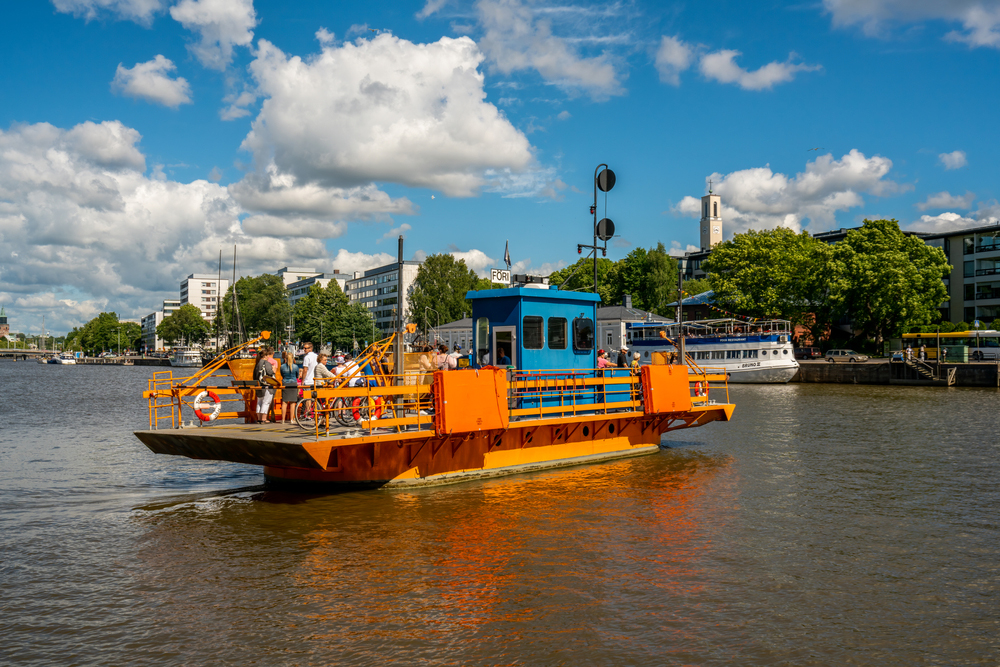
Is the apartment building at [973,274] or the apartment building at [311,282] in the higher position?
the apartment building at [311,282]

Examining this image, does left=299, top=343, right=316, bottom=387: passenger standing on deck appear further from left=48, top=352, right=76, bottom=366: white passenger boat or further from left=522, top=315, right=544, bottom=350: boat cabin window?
left=48, top=352, right=76, bottom=366: white passenger boat

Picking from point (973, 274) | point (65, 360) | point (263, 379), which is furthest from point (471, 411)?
point (65, 360)

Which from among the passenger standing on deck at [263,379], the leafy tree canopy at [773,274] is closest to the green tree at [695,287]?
the leafy tree canopy at [773,274]

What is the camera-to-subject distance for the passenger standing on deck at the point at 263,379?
14.8 metres

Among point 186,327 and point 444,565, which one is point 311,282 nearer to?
point 186,327

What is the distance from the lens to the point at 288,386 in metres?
13.0

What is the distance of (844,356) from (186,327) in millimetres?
152547

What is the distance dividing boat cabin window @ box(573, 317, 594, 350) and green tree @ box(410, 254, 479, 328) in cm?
8910

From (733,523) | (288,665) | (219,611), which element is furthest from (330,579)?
(733,523)

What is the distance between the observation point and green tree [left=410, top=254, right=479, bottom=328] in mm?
107125

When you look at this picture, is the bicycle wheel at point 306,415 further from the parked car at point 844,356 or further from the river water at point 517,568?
the parked car at point 844,356

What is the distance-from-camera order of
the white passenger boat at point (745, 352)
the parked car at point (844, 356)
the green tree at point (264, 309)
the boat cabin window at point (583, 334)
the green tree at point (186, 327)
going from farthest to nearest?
the green tree at point (186, 327)
the green tree at point (264, 309)
the parked car at point (844, 356)
the white passenger boat at point (745, 352)
the boat cabin window at point (583, 334)

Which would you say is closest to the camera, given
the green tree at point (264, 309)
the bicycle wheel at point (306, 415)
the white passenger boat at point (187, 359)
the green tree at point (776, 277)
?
the bicycle wheel at point (306, 415)

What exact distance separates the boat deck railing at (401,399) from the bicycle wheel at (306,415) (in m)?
0.02
